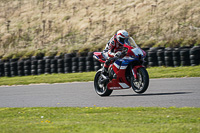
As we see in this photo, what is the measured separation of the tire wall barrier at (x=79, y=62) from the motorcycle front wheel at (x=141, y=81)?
8.93 m

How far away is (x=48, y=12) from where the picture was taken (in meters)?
39.7

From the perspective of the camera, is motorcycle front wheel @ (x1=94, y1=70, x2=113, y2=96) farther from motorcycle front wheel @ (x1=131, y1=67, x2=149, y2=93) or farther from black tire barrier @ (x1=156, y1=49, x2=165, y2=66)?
black tire barrier @ (x1=156, y1=49, x2=165, y2=66)

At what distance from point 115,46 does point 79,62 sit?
11.0 meters

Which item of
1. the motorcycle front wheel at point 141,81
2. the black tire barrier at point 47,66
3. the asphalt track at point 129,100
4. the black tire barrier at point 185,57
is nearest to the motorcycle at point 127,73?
the motorcycle front wheel at point 141,81

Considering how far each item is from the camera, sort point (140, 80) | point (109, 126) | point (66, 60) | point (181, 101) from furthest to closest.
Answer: point (66, 60) < point (140, 80) < point (181, 101) < point (109, 126)

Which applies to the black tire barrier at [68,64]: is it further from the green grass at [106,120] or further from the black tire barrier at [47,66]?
the green grass at [106,120]

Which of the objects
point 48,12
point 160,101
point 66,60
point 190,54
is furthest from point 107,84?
point 48,12

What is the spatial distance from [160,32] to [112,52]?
17.3 metres

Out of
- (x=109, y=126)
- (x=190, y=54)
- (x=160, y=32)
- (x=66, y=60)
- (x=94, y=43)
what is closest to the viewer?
(x=109, y=126)

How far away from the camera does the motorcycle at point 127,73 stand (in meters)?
9.73

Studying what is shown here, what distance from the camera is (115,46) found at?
10.5 meters

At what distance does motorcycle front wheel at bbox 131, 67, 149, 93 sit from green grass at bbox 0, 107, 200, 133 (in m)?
1.84

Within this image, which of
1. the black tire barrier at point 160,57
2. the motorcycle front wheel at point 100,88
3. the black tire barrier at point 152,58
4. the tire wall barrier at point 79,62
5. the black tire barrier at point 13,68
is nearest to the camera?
the motorcycle front wheel at point 100,88

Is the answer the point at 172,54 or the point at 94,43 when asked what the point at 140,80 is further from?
the point at 94,43
